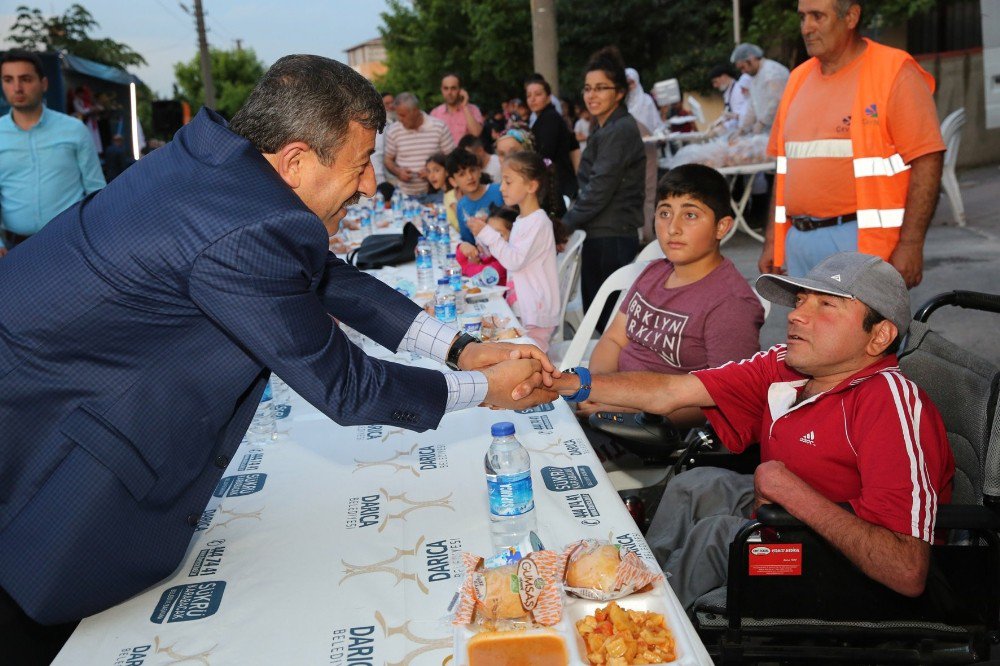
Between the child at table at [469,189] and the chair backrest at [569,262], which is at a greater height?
the child at table at [469,189]

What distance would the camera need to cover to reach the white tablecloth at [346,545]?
1.32 meters

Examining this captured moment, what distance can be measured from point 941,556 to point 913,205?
71.0 inches

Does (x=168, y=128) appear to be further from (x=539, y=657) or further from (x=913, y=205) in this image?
(x=539, y=657)

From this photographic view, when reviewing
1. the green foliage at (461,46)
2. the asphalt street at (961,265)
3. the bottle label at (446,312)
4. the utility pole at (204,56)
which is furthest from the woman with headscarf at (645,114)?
the utility pole at (204,56)

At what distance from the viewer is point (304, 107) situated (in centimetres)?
157

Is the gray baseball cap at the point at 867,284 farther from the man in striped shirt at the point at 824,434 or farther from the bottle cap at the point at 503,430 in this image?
the bottle cap at the point at 503,430

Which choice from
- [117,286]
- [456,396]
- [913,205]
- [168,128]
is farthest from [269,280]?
[168,128]

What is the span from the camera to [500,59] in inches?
943

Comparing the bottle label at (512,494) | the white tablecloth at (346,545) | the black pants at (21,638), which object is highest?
the bottle label at (512,494)

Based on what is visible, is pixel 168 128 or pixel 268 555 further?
pixel 168 128

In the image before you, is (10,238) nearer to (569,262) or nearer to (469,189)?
(469,189)

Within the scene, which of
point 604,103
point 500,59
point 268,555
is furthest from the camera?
point 500,59

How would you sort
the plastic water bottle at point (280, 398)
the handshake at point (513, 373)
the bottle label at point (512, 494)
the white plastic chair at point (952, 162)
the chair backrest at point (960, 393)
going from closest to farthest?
the bottle label at point (512, 494) < the chair backrest at point (960, 393) < the handshake at point (513, 373) < the plastic water bottle at point (280, 398) < the white plastic chair at point (952, 162)

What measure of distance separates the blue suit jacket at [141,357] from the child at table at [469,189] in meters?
4.30
